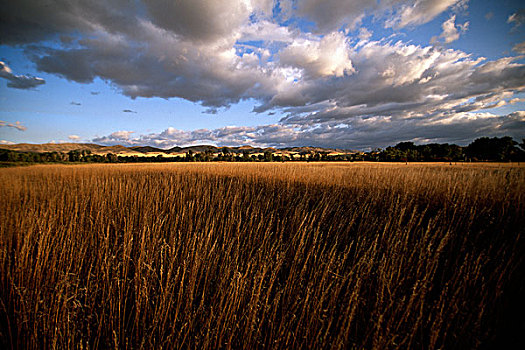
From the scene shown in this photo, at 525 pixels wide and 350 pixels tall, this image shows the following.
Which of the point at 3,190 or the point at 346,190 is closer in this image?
the point at 346,190

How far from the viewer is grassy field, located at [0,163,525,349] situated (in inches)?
62.3

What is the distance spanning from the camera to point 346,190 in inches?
226

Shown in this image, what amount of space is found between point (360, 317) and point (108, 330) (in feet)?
7.76

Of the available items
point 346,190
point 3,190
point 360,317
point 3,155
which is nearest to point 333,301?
point 360,317

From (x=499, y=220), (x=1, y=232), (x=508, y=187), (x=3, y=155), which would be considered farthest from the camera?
(x=3, y=155)

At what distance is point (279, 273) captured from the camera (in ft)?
9.22

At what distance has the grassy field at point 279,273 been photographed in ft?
5.19

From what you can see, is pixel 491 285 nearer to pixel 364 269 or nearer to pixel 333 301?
pixel 364 269

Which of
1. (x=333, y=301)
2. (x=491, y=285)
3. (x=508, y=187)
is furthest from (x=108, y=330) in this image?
(x=508, y=187)

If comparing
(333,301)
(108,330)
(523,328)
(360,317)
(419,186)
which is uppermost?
(419,186)

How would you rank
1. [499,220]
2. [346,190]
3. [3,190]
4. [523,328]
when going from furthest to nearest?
[3,190], [346,190], [499,220], [523,328]

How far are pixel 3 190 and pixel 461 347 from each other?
36.5ft

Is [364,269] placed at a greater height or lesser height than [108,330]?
greater

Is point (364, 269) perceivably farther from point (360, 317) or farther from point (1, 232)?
point (1, 232)
